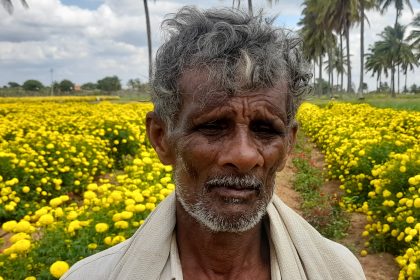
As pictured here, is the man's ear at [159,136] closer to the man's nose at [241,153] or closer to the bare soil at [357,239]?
the man's nose at [241,153]

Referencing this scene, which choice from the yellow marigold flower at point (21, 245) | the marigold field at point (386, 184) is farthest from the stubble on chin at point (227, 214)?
the marigold field at point (386, 184)

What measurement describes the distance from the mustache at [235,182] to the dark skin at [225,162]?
0.5 inches

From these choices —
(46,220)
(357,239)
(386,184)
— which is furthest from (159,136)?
(357,239)

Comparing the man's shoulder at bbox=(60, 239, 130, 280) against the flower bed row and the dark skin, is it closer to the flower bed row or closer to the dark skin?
the dark skin

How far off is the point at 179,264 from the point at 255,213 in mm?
311

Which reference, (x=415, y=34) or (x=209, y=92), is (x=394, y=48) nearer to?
(x=415, y=34)

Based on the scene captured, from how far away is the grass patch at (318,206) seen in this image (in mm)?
6031

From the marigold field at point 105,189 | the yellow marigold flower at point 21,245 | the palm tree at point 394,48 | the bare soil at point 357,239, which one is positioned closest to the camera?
the yellow marigold flower at point 21,245

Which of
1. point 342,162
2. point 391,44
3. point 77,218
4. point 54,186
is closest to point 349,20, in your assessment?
point 391,44

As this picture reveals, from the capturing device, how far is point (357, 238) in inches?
231

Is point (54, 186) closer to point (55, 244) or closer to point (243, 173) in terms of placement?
point (55, 244)

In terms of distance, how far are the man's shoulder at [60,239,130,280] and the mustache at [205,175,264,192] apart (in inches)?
14.8

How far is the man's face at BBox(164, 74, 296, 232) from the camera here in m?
1.42

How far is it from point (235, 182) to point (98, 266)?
0.56 m
